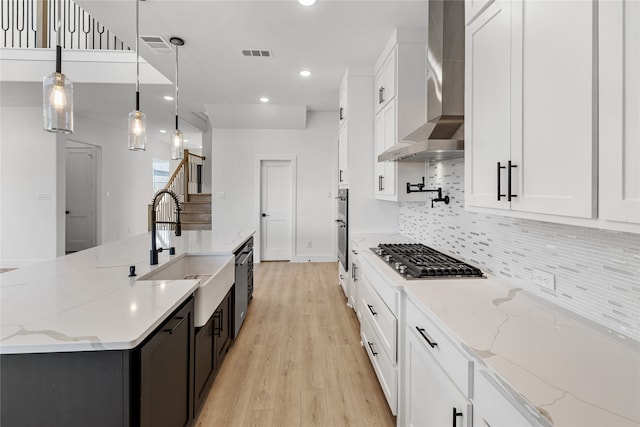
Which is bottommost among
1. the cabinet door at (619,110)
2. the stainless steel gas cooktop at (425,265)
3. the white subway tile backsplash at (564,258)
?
the stainless steel gas cooktop at (425,265)

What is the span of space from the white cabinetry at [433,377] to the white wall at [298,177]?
4.80 m

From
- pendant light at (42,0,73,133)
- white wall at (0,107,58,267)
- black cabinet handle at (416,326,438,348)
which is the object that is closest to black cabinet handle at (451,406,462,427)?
black cabinet handle at (416,326,438,348)

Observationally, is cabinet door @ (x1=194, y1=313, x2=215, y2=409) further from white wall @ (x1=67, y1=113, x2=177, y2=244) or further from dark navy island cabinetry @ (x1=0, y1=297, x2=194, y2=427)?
white wall @ (x1=67, y1=113, x2=177, y2=244)

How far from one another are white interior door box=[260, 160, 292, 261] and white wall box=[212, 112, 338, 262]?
0.61 feet

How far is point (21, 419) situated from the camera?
1.10 meters

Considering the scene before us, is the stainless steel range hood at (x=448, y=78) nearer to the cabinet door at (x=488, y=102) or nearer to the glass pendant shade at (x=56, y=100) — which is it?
the cabinet door at (x=488, y=102)

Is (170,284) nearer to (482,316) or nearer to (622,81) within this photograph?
(482,316)

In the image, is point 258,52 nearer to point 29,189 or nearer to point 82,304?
point 82,304

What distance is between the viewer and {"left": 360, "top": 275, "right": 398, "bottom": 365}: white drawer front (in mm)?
1834

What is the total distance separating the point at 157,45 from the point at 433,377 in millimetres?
3819

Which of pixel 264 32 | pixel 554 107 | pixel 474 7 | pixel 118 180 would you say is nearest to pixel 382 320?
pixel 554 107

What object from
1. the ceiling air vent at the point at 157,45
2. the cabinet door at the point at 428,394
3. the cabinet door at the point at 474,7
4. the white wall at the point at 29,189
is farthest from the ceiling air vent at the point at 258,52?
the white wall at the point at 29,189

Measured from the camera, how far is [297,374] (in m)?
2.48

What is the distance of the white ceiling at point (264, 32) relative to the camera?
8.68 ft
